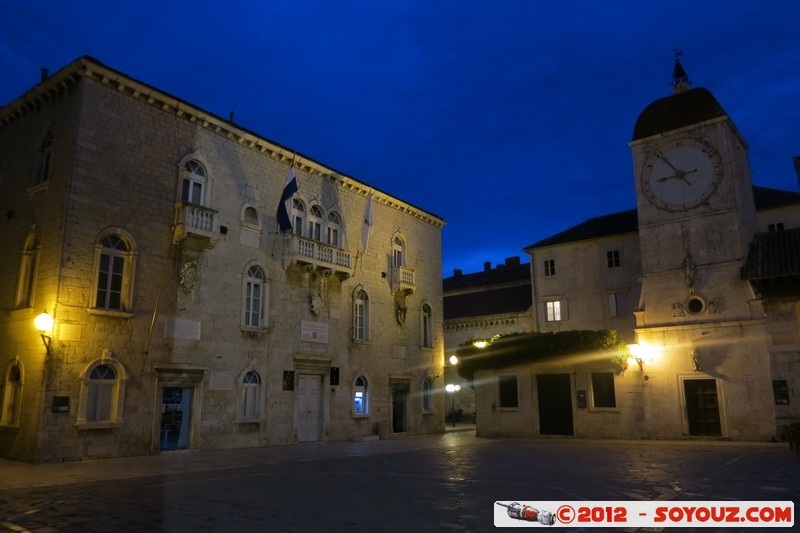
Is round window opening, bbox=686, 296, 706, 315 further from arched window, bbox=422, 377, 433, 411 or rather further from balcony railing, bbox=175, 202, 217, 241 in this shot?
balcony railing, bbox=175, 202, 217, 241

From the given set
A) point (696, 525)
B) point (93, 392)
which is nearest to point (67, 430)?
point (93, 392)

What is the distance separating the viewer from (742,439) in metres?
22.0

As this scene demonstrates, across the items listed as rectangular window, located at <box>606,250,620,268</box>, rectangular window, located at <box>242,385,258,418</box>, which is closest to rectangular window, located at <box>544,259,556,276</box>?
rectangular window, located at <box>606,250,620,268</box>

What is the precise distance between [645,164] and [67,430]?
2516 centimetres

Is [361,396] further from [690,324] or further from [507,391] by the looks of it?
[690,324]

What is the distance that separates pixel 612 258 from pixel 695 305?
6.96 m

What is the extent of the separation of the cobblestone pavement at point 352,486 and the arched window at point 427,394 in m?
10.3

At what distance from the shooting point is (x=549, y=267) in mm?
32750

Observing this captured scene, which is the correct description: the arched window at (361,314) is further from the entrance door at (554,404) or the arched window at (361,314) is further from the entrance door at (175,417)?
the entrance door at (175,417)

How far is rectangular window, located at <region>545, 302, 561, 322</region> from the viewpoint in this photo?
32125 millimetres

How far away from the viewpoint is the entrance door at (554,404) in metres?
25.4

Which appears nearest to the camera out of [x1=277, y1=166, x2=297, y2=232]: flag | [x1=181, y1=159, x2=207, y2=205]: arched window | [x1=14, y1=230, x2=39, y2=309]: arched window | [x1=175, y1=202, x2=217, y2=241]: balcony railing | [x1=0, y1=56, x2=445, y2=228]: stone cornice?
[x1=14, y1=230, x2=39, y2=309]: arched window

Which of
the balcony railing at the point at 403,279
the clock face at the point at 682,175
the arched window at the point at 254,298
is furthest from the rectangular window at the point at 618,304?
the arched window at the point at 254,298

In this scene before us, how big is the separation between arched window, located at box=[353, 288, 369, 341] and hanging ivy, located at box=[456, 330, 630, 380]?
5.32 m
